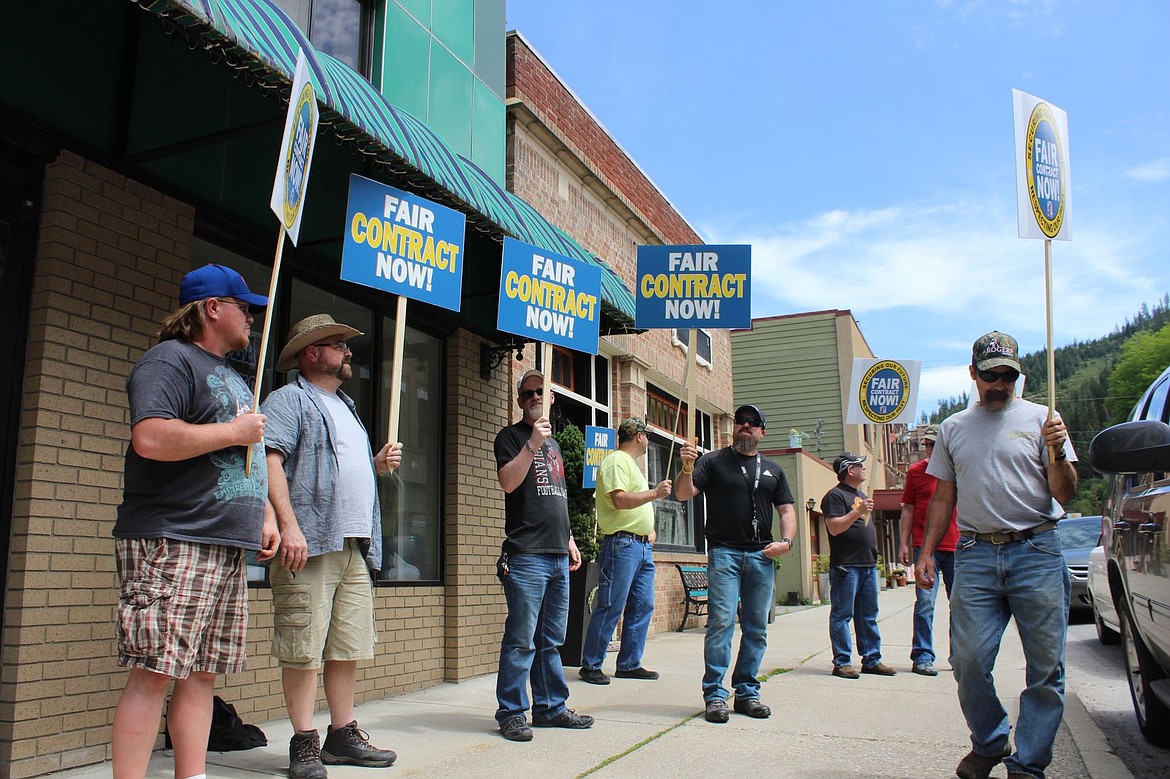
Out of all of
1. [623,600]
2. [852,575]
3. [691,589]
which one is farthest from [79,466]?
[691,589]

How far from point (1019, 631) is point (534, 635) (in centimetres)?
260

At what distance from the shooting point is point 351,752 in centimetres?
429

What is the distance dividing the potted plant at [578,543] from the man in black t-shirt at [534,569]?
2594mm

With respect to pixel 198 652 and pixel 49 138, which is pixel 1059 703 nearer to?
pixel 198 652

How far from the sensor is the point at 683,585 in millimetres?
12219

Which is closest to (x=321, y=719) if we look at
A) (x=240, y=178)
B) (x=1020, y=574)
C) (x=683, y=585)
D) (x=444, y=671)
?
(x=444, y=671)

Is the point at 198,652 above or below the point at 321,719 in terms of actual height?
above

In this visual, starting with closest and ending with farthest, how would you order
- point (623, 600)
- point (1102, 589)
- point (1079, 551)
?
point (1102, 589) → point (623, 600) → point (1079, 551)

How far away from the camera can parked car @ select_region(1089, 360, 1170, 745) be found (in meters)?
3.58

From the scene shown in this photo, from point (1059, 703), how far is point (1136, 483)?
1587 mm

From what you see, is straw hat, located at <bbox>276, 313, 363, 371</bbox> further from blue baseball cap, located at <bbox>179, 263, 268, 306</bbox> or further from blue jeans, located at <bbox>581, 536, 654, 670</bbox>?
blue jeans, located at <bbox>581, 536, 654, 670</bbox>

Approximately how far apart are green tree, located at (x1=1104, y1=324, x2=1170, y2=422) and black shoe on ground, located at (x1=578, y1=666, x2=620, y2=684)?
72.0m

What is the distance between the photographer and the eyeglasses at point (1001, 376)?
4.18m

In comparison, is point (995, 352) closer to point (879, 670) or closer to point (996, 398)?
point (996, 398)
